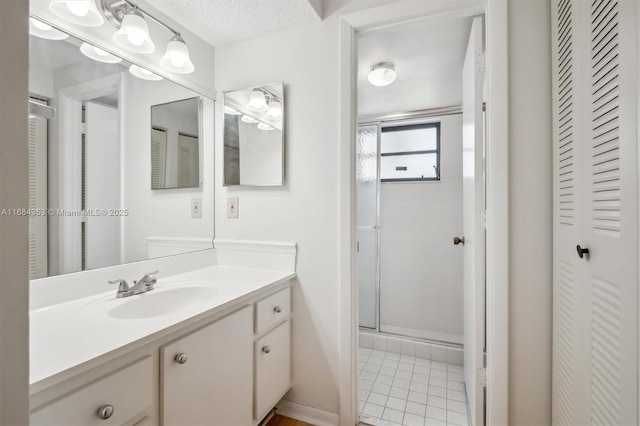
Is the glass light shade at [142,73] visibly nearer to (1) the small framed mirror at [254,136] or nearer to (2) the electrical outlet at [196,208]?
(1) the small framed mirror at [254,136]

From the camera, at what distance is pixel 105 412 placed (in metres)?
0.73

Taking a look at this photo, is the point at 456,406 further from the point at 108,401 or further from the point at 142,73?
the point at 142,73

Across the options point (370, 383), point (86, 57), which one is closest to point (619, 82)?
point (86, 57)

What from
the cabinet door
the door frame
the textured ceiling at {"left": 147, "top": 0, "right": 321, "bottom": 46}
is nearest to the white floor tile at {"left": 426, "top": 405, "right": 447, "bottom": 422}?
the door frame

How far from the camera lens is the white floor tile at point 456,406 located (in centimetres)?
173

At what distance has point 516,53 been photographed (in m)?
1.25

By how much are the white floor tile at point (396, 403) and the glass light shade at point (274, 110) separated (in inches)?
70.0

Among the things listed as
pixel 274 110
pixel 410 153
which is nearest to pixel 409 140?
pixel 410 153

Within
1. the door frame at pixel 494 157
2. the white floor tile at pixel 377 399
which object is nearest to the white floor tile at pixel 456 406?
the white floor tile at pixel 377 399

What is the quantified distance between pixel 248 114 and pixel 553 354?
6.01 feet

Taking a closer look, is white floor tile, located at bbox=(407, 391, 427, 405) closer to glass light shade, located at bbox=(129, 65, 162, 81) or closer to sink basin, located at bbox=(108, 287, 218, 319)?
sink basin, located at bbox=(108, 287, 218, 319)

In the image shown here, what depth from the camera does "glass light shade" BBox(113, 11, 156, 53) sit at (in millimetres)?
1253

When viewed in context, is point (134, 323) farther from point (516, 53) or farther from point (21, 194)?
point (516, 53)

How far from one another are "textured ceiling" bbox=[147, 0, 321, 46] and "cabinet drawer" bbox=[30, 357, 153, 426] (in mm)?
1521
